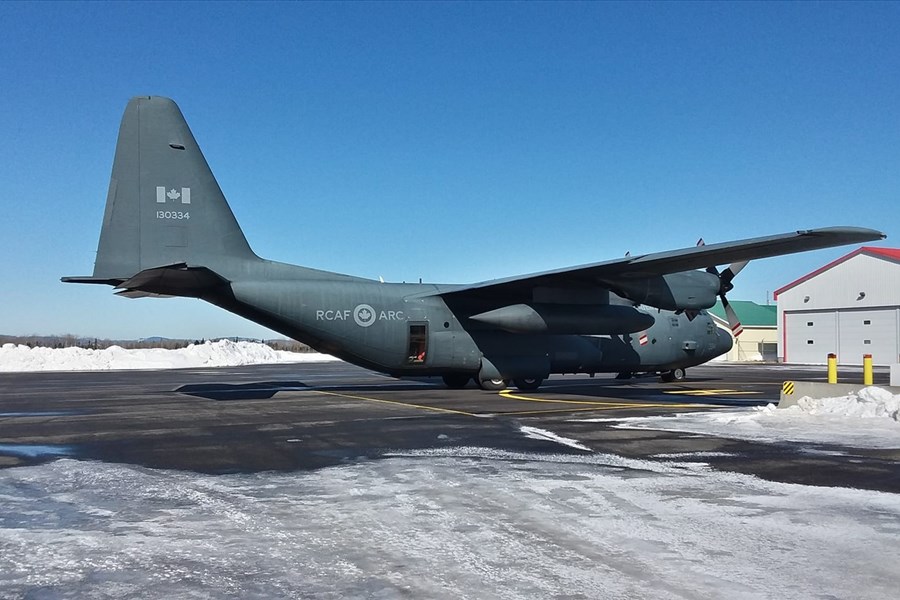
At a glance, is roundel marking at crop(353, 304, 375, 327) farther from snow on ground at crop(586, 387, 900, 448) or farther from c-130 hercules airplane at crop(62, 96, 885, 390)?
snow on ground at crop(586, 387, 900, 448)

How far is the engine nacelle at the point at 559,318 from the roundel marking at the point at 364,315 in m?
3.36

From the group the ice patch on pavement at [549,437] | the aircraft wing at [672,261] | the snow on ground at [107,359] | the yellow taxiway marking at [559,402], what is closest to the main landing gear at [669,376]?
the aircraft wing at [672,261]

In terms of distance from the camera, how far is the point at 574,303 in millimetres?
21438

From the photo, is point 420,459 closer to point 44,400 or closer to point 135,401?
point 135,401

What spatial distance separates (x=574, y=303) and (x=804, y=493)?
1425cm

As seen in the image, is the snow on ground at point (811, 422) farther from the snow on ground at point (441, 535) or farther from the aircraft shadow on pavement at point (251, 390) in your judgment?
the aircraft shadow on pavement at point (251, 390)

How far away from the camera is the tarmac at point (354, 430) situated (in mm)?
9289

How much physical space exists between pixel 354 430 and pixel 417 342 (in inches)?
331

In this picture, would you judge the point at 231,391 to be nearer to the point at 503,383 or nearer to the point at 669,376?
the point at 503,383

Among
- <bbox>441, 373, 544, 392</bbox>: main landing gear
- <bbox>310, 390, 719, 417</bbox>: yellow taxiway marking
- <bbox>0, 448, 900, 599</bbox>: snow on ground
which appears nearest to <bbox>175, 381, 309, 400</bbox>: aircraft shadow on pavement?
<bbox>310, 390, 719, 417</bbox>: yellow taxiway marking

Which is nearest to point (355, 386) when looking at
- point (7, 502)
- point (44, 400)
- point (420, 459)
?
point (44, 400)

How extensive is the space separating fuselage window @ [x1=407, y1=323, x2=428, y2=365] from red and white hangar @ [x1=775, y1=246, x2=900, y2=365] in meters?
43.9

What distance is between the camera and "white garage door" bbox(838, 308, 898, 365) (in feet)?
169

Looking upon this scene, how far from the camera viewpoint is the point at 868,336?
53.6 metres
